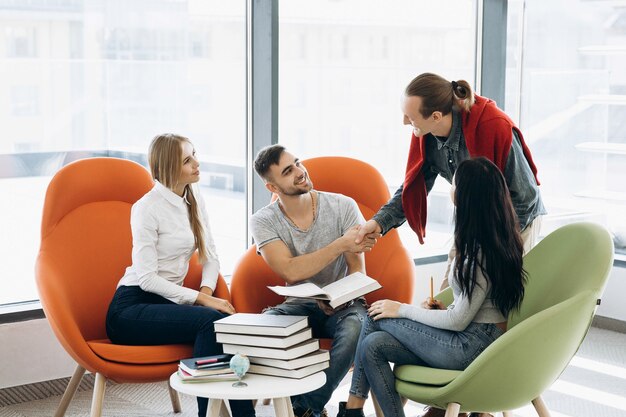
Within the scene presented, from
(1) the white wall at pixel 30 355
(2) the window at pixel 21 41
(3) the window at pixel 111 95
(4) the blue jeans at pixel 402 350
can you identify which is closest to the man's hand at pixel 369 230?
(4) the blue jeans at pixel 402 350

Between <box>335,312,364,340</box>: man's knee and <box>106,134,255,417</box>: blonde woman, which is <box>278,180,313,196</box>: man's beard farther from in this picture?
<box>335,312,364,340</box>: man's knee

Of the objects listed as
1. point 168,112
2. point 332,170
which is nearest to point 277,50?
point 168,112

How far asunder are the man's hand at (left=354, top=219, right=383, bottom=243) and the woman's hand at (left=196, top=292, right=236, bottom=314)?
0.49 m

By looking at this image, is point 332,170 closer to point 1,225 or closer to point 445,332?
point 445,332

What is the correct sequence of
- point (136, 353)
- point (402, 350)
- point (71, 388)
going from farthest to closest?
point (71, 388), point (136, 353), point (402, 350)

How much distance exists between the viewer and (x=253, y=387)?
2.33 m

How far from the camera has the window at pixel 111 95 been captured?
11.5 feet

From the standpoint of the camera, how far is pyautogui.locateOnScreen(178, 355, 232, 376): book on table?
7.76 ft

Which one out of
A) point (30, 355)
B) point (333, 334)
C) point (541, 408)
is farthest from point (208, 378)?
point (30, 355)

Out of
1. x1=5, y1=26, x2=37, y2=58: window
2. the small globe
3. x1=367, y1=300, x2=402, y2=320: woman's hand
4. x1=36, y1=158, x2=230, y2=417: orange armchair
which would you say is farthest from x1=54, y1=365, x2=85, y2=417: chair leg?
x1=5, y1=26, x2=37, y2=58: window

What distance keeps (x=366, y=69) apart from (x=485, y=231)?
91.7 inches

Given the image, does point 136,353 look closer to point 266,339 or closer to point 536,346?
point 266,339

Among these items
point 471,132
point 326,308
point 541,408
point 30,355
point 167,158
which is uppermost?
point 471,132

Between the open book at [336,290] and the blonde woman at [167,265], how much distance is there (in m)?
0.27
